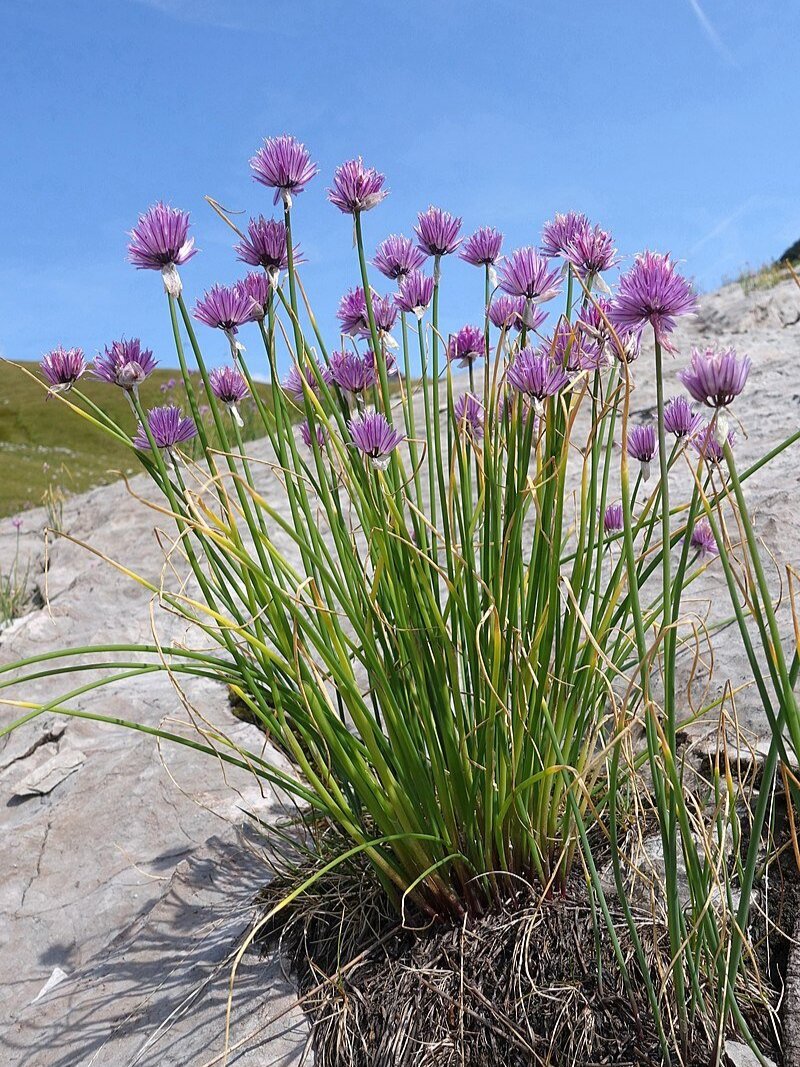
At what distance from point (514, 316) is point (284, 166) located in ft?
1.98

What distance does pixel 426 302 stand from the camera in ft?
6.68

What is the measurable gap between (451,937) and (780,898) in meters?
0.77

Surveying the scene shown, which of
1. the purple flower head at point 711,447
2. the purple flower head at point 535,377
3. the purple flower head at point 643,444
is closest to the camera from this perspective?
the purple flower head at point 711,447

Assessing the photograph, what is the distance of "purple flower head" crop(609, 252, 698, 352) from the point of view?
1.34 m

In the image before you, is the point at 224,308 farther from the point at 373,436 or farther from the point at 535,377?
the point at 535,377

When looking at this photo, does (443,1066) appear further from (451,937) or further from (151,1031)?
(151,1031)

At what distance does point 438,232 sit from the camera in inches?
78.1

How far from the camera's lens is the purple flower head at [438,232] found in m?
1.97

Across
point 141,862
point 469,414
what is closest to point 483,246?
point 469,414

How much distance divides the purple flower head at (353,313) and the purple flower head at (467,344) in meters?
0.25

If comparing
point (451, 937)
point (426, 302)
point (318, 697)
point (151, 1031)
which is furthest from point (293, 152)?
point (151, 1031)

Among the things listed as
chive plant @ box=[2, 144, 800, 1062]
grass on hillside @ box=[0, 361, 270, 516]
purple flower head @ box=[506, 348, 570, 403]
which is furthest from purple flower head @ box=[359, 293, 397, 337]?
grass on hillside @ box=[0, 361, 270, 516]

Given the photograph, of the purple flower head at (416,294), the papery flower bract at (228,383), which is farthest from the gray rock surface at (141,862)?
the purple flower head at (416,294)

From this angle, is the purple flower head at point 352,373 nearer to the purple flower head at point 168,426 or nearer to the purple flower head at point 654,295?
the purple flower head at point 168,426
